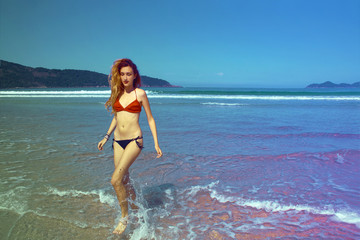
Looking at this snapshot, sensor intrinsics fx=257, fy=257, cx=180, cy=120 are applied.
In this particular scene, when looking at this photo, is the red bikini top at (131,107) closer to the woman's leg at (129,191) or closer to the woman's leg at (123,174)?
the woman's leg at (123,174)

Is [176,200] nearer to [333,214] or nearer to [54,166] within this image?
[333,214]

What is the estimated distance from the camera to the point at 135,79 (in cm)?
322

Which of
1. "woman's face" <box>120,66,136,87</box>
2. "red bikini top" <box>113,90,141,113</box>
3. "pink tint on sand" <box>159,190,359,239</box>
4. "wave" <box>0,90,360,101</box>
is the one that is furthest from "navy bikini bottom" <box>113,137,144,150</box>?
"wave" <box>0,90,360,101</box>

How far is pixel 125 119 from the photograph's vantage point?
10.3 feet

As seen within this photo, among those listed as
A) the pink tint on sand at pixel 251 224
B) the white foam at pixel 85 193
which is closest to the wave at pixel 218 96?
the white foam at pixel 85 193

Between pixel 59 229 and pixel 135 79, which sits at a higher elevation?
pixel 135 79

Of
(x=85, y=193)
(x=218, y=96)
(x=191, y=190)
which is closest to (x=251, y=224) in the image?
(x=191, y=190)

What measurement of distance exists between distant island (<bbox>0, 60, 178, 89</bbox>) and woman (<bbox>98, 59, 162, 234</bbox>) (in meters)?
63.0

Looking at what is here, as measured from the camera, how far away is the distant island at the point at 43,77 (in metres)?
62.0

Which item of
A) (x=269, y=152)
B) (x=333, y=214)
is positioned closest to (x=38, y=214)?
(x=333, y=214)

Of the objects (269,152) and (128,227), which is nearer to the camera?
(128,227)

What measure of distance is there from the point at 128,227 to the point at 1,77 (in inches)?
2850

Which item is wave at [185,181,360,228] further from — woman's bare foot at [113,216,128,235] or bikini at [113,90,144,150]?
bikini at [113,90,144,150]

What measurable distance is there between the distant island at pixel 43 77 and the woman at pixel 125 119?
63.0m
